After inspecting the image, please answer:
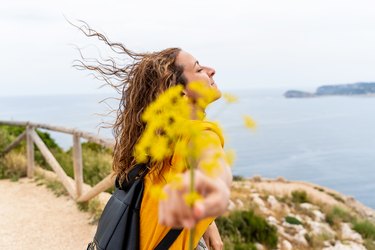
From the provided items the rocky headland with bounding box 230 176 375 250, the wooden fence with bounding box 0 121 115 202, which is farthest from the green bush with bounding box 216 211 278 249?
the wooden fence with bounding box 0 121 115 202

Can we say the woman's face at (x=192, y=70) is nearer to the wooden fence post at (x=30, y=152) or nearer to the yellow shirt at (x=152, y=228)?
the yellow shirt at (x=152, y=228)

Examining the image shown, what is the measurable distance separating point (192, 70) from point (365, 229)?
9134 mm

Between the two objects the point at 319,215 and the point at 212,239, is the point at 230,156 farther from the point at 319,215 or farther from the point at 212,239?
the point at 319,215

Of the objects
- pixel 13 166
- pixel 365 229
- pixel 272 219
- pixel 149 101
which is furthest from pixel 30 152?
pixel 365 229

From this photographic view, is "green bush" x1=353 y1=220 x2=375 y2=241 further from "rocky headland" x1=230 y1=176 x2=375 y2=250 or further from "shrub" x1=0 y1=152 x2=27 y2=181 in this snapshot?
"shrub" x1=0 y1=152 x2=27 y2=181

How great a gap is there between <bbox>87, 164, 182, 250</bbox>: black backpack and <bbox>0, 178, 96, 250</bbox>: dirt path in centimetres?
340

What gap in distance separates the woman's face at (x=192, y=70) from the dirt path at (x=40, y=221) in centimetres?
370

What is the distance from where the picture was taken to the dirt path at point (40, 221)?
5048 mm

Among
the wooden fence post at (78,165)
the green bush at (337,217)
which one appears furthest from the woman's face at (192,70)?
the green bush at (337,217)

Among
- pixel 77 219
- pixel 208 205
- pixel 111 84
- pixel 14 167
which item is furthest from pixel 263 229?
pixel 208 205

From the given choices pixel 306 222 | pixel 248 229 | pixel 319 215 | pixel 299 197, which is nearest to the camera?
pixel 248 229

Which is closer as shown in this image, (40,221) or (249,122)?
(249,122)

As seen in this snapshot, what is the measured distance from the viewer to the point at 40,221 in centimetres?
569

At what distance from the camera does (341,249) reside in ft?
24.0
